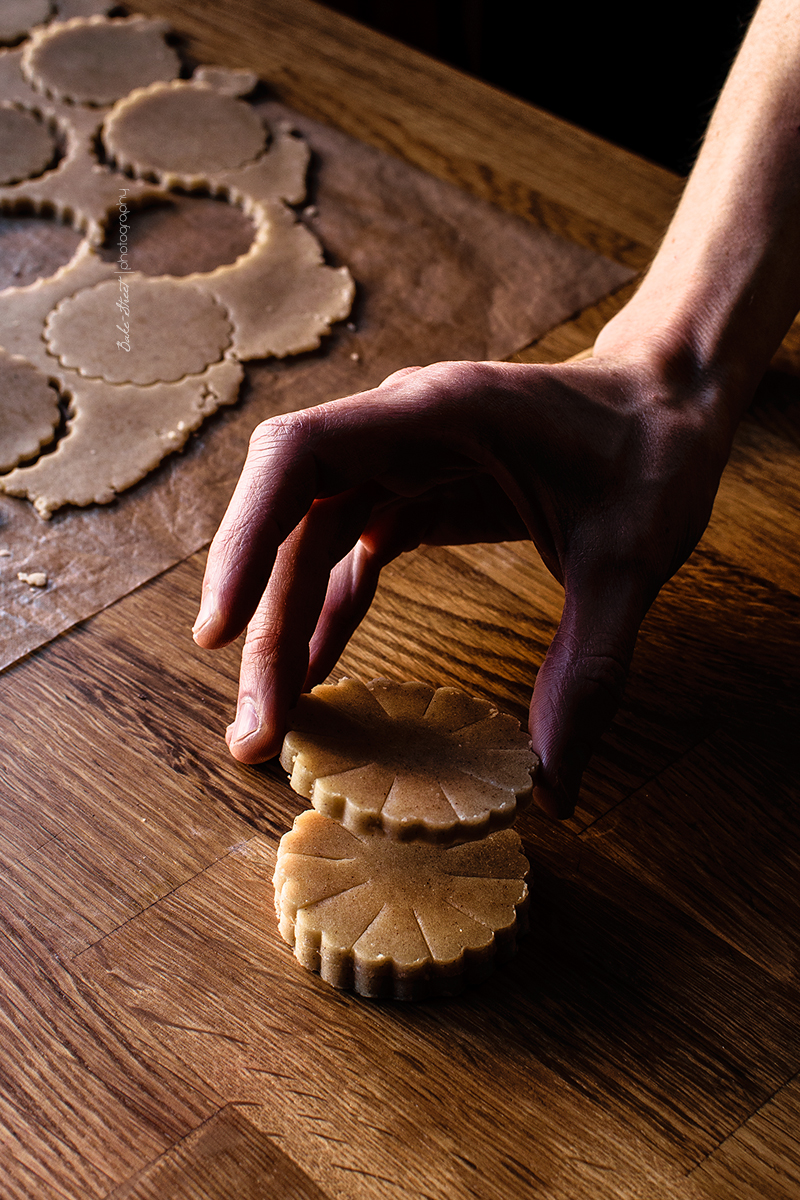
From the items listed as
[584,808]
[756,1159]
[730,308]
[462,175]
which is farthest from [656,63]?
[756,1159]

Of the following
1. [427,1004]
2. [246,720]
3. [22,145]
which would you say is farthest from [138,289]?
[427,1004]

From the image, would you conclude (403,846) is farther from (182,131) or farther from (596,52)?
(596,52)

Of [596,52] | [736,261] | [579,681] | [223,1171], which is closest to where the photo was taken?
[223,1171]

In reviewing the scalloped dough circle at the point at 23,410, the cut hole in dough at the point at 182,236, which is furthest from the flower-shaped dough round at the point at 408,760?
the cut hole in dough at the point at 182,236

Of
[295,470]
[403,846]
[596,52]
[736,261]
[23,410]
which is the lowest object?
[23,410]

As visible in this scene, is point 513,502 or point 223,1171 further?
point 513,502

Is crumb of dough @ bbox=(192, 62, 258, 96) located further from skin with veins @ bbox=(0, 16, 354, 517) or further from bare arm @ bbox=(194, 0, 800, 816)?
bare arm @ bbox=(194, 0, 800, 816)
